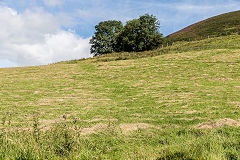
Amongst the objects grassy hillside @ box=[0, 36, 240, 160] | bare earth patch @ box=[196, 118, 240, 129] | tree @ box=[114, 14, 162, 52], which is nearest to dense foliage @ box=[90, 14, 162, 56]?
tree @ box=[114, 14, 162, 52]

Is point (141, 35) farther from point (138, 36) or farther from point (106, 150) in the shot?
point (106, 150)

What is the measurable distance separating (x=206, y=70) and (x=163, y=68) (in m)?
6.95

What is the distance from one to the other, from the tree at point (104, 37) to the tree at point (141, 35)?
31.3ft

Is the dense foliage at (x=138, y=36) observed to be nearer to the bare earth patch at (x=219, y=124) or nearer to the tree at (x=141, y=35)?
the tree at (x=141, y=35)

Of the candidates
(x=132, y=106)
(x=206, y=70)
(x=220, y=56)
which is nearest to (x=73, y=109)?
(x=132, y=106)

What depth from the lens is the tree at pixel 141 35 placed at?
2911 inches

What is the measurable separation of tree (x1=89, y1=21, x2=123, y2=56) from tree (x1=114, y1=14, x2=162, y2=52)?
9.54 m

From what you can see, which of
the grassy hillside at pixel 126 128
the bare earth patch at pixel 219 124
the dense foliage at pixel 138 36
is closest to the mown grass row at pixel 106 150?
the grassy hillside at pixel 126 128

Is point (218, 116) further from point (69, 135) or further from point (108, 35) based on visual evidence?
point (108, 35)

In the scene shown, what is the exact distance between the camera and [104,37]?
86.6m

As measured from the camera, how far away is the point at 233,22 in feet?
296

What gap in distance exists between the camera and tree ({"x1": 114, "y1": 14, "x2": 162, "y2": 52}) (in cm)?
7394

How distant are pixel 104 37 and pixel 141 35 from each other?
17.7 metres

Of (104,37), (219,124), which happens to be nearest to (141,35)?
(104,37)
